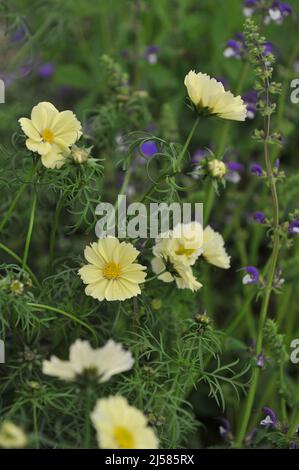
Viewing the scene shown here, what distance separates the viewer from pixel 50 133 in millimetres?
1343

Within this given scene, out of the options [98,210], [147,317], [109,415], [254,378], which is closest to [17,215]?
[98,210]

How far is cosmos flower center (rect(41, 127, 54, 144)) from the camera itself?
133 cm

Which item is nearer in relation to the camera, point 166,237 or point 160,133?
point 166,237

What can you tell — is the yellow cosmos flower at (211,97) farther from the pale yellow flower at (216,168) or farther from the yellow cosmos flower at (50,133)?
the yellow cosmos flower at (50,133)

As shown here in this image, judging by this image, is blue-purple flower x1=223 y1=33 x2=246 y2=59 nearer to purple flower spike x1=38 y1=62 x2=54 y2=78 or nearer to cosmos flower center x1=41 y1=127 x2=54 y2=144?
cosmos flower center x1=41 y1=127 x2=54 y2=144

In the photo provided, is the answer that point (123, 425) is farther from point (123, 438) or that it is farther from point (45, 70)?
point (45, 70)

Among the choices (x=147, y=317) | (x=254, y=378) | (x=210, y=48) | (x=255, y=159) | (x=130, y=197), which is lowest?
(x=254, y=378)

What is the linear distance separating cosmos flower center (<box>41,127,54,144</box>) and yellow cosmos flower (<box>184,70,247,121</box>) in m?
0.25

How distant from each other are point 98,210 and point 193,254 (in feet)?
0.76

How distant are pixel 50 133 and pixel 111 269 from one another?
266 millimetres

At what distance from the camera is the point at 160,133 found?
2008mm
